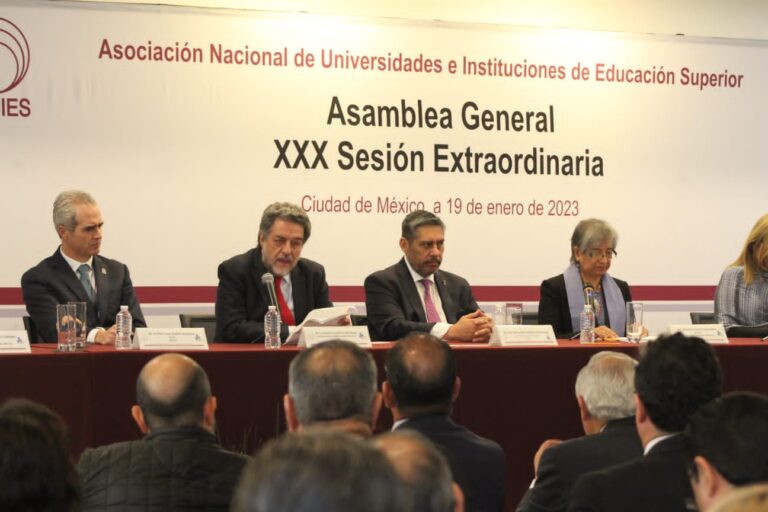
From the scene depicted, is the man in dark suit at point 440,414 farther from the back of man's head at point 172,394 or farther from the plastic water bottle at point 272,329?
the plastic water bottle at point 272,329

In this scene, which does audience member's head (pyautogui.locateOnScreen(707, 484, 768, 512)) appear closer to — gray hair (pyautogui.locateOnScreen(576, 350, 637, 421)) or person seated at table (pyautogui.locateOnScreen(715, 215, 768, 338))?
gray hair (pyautogui.locateOnScreen(576, 350, 637, 421))

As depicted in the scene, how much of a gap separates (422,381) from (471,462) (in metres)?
0.25

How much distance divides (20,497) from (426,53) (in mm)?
5110

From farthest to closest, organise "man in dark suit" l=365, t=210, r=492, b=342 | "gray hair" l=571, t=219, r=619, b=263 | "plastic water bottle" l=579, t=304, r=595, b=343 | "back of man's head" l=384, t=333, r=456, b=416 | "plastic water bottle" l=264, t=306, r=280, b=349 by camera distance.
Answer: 1. "gray hair" l=571, t=219, r=619, b=263
2. "man in dark suit" l=365, t=210, r=492, b=342
3. "plastic water bottle" l=579, t=304, r=595, b=343
4. "plastic water bottle" l=264, t=306, r=280, b=349
5. "back of man's head" l=384, t=333, r=456, b=416

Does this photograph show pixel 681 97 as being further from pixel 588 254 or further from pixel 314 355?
pixel 314 355

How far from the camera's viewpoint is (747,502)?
94 cm

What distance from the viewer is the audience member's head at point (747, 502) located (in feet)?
3.05

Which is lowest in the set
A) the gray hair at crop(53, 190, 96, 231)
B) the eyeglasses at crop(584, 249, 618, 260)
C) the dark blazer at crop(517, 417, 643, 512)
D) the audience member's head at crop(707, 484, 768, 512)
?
the dark blazer at crop(517, 417, 643, 512)

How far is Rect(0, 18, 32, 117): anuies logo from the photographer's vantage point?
5852mm

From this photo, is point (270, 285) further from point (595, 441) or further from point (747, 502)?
point (747, 502)

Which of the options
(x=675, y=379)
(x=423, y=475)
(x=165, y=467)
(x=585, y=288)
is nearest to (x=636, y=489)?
(x=675, y=379)

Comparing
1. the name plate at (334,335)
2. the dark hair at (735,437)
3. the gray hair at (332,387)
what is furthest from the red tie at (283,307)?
the dark hair at (735,437)

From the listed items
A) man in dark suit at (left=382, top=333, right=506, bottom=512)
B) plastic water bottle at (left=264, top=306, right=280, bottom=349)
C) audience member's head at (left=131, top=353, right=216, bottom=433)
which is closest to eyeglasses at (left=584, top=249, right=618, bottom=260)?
plastic water bottle at (left=264, top=306, right=280, bottom=349)

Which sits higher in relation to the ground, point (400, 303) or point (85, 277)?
point (85, 277)
